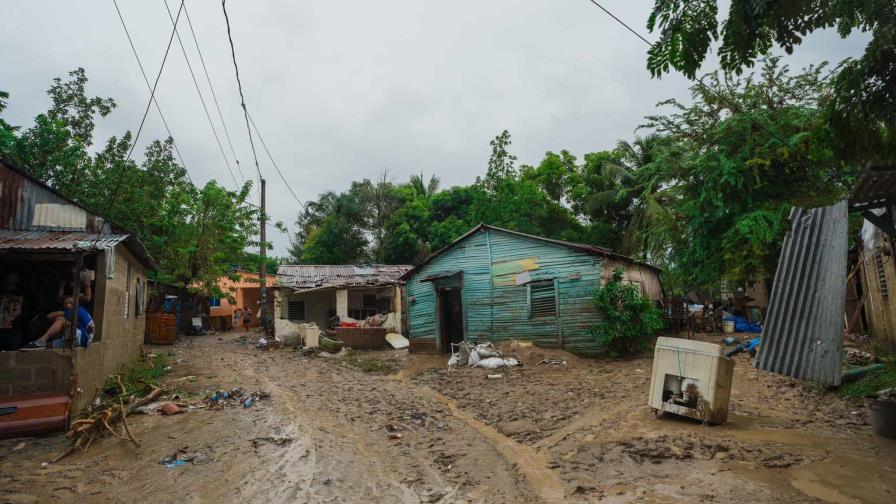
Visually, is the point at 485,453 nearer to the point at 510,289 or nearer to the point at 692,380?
the point at 692,380

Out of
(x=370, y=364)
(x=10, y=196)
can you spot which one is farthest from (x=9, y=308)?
(x=370, y=364)

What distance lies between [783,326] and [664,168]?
9550mm

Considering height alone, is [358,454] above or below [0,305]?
below

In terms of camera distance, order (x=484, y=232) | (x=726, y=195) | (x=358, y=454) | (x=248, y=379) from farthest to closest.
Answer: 1. (x=484, y=232)
2. (x=726, y=195)
3. (x=248, y=379)
4. (x=358, y=454)

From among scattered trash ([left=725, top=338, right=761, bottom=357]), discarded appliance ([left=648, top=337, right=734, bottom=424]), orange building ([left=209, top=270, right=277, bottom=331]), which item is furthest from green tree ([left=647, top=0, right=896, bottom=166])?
orange building ([left=209, top=270, right=277, bottom=331])

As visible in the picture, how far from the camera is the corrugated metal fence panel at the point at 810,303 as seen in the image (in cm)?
602

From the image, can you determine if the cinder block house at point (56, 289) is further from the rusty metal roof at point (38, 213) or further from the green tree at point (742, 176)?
the green tree at point (742, 176)

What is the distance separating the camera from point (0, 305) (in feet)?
29.9

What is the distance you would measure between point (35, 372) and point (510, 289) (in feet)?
39.0

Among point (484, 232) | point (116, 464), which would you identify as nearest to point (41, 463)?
point (116, 464)

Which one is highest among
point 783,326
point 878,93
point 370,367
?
point 878,93

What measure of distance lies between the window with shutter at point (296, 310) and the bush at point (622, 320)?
55.3 feet

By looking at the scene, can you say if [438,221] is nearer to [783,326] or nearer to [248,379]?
[248,379]

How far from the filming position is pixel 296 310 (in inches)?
1009
